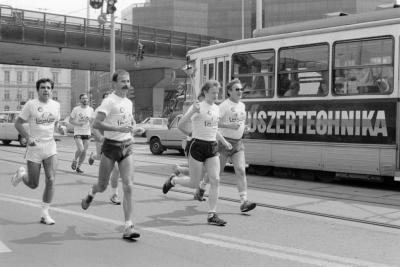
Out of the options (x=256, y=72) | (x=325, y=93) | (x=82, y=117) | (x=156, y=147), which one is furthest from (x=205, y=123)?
(x=156, y=147)

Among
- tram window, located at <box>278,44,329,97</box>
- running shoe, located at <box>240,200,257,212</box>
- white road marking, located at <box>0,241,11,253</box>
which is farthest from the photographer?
tram window, located at <box>278,44,329,97</box>

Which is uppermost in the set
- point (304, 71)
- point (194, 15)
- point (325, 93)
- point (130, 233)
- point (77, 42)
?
point (194, 15)

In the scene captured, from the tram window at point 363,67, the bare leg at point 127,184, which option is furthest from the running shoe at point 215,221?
the tram window at point 363,67

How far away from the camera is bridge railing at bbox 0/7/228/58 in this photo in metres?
35.0

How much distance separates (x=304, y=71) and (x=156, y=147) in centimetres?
973

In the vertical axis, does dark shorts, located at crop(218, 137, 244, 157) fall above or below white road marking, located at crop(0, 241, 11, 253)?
above

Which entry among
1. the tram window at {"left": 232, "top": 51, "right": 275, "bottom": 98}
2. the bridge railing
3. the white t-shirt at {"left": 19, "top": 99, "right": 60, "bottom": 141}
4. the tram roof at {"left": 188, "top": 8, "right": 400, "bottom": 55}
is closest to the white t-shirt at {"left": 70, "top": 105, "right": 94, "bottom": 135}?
the tram window at {"left": 232, "top": 51, "right": 275, "bottom": 98}

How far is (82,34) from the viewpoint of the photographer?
1487 inches

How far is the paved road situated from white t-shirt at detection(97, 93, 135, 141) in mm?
1134

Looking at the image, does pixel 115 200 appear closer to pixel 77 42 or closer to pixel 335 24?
pixel 335 24

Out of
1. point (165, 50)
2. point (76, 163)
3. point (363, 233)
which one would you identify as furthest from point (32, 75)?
point (363, 233)

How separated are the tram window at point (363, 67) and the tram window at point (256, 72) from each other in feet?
5.70

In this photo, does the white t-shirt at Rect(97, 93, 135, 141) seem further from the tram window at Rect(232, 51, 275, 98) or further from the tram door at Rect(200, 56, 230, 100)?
the tram door at Rect(200, 56, 230, 100)

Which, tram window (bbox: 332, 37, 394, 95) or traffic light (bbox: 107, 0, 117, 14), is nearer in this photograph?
tram window (bbox: 332, 37, 394, 95)
